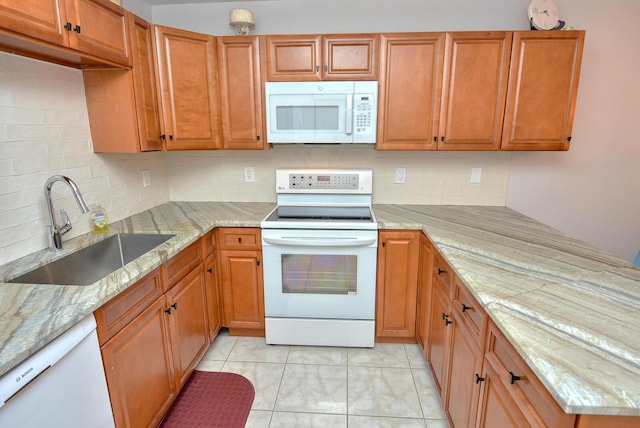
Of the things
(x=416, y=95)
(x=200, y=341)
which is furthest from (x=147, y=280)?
(x=416, y=95)

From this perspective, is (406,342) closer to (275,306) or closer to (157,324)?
(275,306)

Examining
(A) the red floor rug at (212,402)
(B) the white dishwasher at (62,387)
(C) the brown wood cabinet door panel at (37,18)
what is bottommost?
(A) the red floor rug at (212,402)

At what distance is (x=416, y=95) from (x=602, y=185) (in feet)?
4.84

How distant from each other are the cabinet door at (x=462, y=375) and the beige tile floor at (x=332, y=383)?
0.88ft

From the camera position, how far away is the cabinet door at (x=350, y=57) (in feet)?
6.89

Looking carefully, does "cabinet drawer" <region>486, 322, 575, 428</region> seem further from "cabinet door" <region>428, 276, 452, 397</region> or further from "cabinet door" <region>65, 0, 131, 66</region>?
"cabinet door" <region>65, 0, 131, 66</region>

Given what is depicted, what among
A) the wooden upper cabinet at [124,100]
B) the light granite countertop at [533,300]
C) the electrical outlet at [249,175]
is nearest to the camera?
the light granite countertop at [533,300]

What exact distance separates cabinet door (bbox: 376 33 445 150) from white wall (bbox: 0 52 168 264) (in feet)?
5.80

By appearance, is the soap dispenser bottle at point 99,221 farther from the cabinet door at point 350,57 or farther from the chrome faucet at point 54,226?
the cabinet door at point 350,57

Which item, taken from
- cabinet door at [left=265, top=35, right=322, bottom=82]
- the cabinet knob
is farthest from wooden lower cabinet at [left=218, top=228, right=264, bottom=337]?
the cabinet knob

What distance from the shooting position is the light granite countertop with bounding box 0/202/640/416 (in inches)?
29.6

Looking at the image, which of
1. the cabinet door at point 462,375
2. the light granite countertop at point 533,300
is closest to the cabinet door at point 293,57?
the light granite countertop at point 533,300

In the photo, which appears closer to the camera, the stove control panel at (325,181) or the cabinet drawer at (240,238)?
the cabinet drawer at (240,238)

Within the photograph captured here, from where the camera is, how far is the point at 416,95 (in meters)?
2.16
